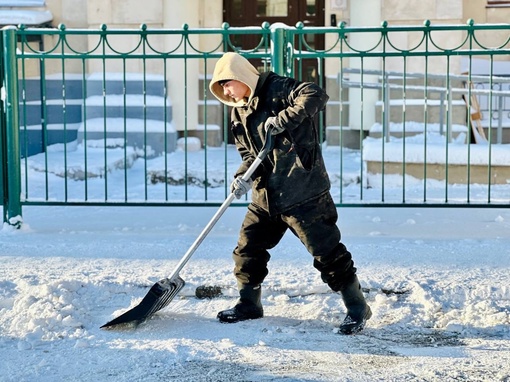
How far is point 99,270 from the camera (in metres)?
6.59

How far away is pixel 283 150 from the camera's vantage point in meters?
5.35

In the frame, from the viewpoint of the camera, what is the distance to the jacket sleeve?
201 inches

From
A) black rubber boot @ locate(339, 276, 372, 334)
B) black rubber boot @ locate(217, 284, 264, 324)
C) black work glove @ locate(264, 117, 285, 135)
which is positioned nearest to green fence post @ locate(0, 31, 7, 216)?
black rubber boot @ locate(217, 284, 264, 324)

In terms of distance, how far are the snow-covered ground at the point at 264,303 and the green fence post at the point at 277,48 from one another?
1.29m

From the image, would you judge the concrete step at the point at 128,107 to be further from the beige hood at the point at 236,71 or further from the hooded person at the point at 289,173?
the beige hood at the point at 236,71

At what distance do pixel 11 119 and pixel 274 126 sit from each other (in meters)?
3.22

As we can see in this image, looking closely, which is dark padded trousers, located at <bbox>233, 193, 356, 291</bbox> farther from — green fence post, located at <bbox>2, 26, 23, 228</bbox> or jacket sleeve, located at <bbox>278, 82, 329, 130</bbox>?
green fence post, located at <bbox>2, 26, 23, 228</bbox>

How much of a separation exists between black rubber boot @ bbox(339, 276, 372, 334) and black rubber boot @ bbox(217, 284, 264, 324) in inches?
20.1

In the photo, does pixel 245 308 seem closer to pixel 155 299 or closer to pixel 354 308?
pixel 155 299

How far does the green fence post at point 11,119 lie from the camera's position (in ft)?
25.3

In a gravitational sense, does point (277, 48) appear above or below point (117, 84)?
above

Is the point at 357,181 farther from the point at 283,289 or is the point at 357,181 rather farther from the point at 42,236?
the point at 283,289

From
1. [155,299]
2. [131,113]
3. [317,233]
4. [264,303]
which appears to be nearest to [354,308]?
[317,233]

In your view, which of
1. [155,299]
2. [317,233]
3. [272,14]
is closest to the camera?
[317,233]
